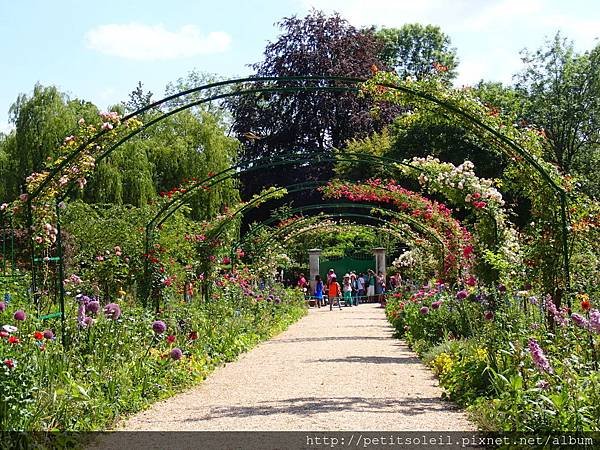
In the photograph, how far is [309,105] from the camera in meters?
31.8

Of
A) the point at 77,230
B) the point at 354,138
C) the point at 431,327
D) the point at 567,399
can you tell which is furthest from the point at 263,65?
the point at 567,399

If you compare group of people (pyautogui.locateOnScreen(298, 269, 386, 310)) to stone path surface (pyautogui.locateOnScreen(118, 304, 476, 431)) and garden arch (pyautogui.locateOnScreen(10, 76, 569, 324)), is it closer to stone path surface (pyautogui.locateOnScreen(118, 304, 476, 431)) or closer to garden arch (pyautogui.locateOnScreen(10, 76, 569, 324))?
stone path surface (pyautogui.locateOnScreen(118, 304, 476, 431))

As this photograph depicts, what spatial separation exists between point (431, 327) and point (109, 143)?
539 cm

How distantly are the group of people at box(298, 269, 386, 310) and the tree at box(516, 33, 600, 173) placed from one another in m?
7.47

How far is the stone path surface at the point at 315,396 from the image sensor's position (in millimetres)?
6570

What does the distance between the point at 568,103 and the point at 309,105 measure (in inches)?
351

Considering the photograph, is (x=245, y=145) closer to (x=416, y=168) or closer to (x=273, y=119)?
(x=273, y=119)

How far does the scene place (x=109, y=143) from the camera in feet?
32.9

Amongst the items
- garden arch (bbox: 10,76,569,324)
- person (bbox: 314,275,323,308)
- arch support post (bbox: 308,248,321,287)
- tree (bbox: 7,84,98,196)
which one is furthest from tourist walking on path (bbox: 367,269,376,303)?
garden arch (bbox: 10,76,569,324)

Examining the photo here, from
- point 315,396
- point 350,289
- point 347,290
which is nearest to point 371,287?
point 350,289

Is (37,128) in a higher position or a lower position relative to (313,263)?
higher

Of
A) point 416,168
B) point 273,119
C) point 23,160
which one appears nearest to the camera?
point 416,168

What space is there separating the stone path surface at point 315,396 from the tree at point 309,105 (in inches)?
757

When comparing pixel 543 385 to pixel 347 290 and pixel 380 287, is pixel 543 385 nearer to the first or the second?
pixel 347 290
